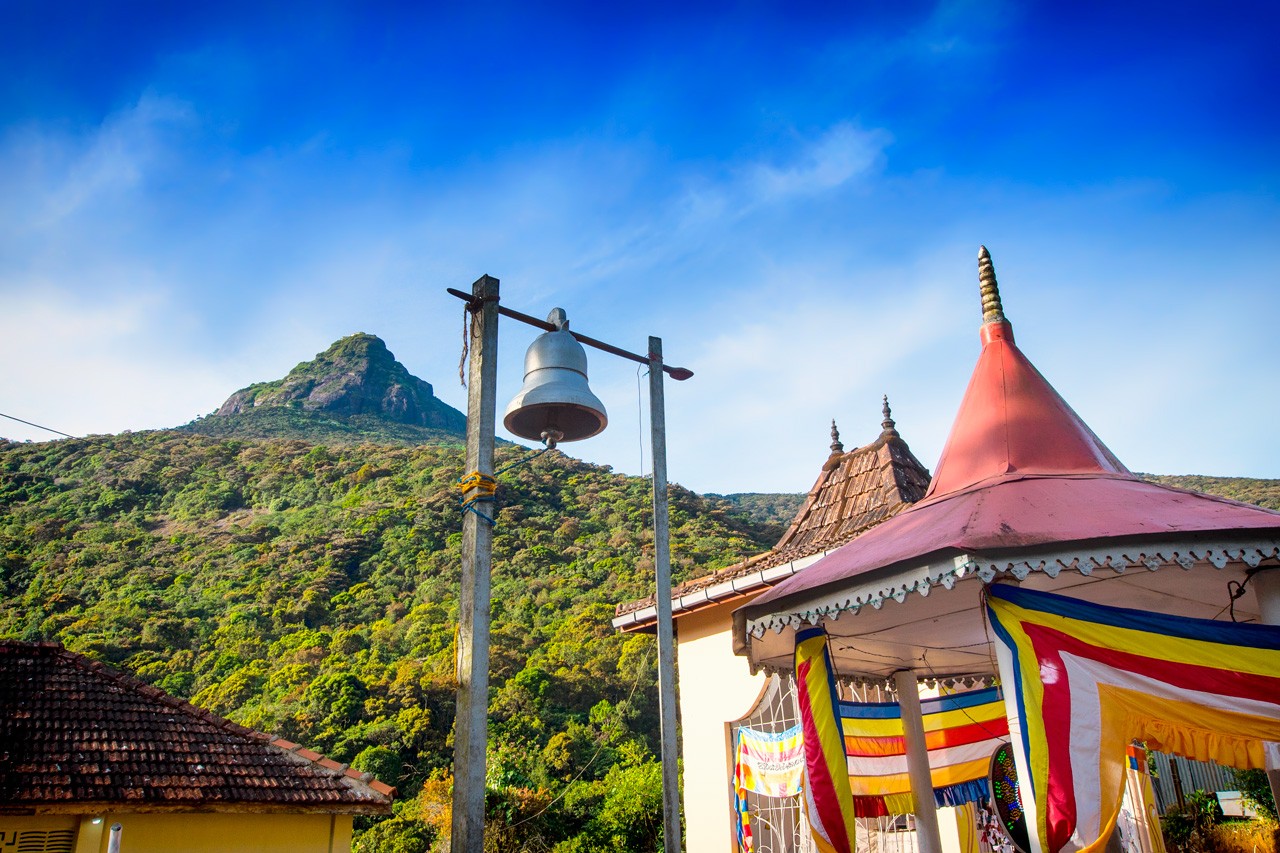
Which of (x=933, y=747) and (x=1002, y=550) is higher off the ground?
(x=1002, y=550)

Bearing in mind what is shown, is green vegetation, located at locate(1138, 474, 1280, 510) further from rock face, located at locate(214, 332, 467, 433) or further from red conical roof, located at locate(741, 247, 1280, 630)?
rock face, located at locate(214, 332, 467, 433)

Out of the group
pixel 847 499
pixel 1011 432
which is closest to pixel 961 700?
pixel 1011 432

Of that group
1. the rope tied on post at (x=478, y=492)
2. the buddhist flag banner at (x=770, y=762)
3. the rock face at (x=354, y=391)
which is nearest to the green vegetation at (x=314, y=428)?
the rock face at (x=354, y=391)

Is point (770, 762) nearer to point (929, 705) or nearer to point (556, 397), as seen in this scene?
point (929, 705)

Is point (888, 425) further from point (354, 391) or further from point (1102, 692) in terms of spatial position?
point (354, 391)

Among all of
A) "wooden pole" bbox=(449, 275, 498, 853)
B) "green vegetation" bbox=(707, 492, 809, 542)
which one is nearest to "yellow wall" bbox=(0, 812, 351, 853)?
"wooden pole" bbox=(449, 275, 498, 853)

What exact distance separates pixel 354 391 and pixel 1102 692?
88402 mm

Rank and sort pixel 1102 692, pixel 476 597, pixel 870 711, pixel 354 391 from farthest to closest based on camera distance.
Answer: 1. pixel 354 391
2. pixel 870 711
3. pixel 476 597
4. pixel 1102 692

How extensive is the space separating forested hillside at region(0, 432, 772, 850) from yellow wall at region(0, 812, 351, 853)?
836 centimetres

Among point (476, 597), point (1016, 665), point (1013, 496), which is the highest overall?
point (1013, 496)

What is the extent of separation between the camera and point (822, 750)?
203 inches

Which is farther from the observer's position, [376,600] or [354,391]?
[354,391]

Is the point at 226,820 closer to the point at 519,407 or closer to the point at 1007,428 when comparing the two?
the point at 519,407

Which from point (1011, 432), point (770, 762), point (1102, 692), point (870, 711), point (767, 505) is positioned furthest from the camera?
point (767, 505)
